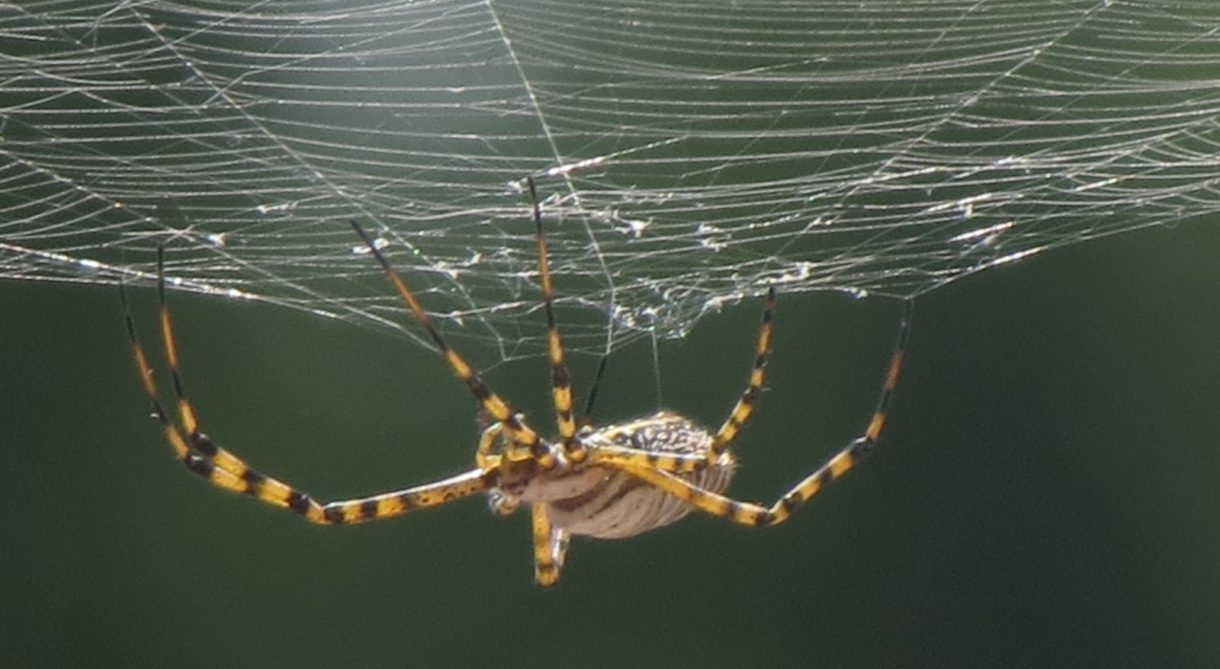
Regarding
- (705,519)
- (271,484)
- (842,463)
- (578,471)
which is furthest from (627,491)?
(705,519)

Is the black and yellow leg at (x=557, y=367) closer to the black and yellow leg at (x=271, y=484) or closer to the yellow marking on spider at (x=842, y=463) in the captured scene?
the black and yellow leg at (x=271, y=484)

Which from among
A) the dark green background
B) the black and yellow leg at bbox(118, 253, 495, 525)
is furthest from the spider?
the dark green background

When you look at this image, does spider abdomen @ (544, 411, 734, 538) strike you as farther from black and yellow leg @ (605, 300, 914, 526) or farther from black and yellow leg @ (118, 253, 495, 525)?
black and yellow leg @ (118, 253, 495, 525)

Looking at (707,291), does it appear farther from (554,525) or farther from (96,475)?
(96,475)

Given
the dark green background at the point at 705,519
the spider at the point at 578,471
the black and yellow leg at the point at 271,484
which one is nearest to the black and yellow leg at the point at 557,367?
the spider at the point at 578,471

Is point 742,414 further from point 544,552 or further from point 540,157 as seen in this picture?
point 540,157

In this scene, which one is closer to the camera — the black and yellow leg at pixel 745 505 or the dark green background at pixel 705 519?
the black and yellow leg at pixel 745 505
